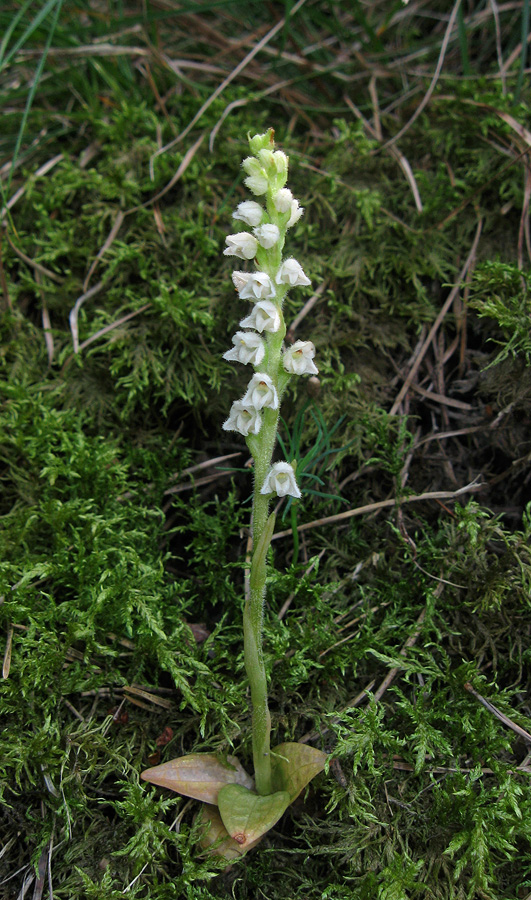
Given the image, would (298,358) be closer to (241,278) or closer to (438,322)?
(241,278)

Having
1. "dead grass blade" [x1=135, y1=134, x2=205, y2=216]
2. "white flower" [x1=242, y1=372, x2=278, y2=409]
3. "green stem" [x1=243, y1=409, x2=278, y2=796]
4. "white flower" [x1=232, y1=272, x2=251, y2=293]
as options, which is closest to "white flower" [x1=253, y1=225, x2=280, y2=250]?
"white flower" [x1=232, y1=272, x2=251, y2=293]

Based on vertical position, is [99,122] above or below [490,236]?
above

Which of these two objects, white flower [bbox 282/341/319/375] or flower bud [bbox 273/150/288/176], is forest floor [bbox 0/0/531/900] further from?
flower bud [bbox 273/150/288/176]

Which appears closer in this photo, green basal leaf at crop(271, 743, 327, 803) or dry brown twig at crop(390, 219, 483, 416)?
green basal leaf at crop(271, 743, 327, 803)

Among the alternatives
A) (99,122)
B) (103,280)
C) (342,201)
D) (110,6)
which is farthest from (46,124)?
(342,201)

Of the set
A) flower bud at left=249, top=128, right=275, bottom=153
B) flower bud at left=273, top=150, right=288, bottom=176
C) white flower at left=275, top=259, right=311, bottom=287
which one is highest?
flower bud at left=249, top=128, right=275, bottom=153

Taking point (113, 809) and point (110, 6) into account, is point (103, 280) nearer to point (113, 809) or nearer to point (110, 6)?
point (110, 6)
